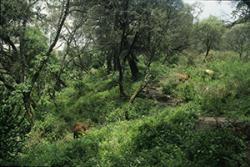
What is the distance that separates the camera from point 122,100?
26875 mm

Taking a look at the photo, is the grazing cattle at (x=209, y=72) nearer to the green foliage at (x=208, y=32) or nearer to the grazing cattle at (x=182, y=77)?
the grazing cattle at (x=182, y=77)

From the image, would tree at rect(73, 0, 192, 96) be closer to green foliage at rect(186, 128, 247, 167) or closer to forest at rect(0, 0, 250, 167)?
forest at rect(0, 0, 250, 167)

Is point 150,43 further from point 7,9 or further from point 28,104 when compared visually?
point 7,9

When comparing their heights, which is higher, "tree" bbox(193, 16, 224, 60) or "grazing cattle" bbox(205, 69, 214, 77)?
"tree" bbox(193, 16, 224, 60)

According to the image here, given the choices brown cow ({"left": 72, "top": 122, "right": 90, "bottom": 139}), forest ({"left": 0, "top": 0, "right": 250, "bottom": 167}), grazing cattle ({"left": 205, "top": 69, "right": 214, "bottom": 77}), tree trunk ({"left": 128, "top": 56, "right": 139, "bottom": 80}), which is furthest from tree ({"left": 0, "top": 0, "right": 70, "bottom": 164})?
grazing cattle ({"left": 205, "top": 69, "right": 214, "bottom": 77})

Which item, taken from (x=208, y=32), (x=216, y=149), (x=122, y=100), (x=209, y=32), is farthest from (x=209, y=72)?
(x=209, y=32)

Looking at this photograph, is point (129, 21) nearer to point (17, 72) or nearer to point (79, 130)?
point (17, 72)

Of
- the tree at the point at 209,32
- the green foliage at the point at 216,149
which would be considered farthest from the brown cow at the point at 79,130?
the tree at the point at 209,32

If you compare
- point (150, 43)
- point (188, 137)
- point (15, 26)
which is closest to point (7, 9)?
point (15, 26)

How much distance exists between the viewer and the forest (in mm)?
13992

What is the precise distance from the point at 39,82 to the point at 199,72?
10.7 m

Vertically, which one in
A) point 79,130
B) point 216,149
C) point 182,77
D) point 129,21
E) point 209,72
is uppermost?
point 129,21

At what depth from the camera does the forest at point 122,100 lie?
13992 mm

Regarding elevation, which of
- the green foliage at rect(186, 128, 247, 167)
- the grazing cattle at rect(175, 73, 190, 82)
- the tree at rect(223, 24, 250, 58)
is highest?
the tree at rect(223, 24, 250, 58)
